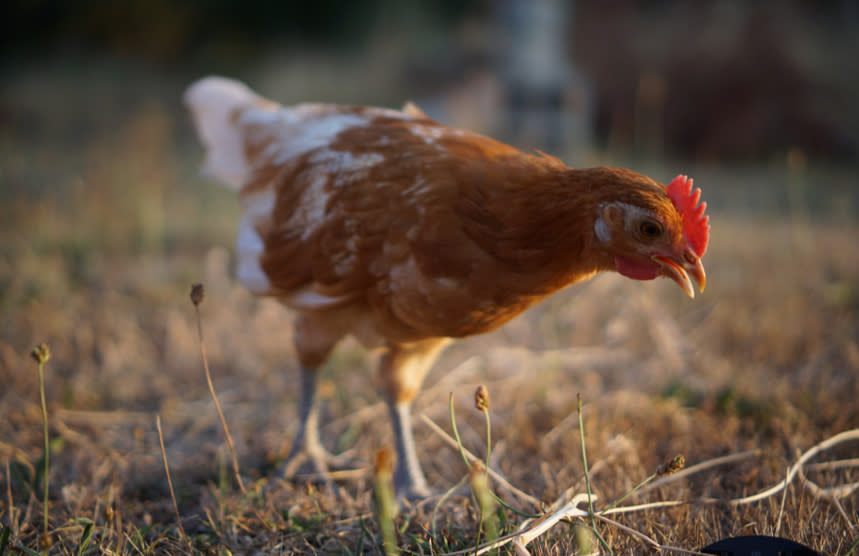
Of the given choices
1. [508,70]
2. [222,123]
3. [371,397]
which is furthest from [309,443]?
[508,70]

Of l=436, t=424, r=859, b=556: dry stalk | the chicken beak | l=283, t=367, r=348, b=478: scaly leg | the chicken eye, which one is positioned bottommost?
l=283, t=367, r=348, b=478: scaly leg

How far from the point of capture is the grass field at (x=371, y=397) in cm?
160

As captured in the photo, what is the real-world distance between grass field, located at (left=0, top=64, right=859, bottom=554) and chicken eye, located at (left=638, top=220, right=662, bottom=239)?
0.68 m

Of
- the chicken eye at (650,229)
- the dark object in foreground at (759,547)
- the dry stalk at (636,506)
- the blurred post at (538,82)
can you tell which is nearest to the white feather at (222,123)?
the dry stalk at (636,506)

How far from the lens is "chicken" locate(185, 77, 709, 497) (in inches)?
56.0

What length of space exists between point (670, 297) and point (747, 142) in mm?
Answer: 5425

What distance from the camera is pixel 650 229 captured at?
4.51 ft

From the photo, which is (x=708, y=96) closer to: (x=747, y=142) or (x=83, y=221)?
(x=747, y=142)

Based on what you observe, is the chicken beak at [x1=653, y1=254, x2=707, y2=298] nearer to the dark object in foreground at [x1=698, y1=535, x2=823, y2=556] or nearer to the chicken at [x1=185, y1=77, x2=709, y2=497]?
the chicken at [x1=185, y1=77, x2=709, y2=497]

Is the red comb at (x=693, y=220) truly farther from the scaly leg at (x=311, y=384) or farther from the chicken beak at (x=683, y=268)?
the scaly leg at (x=311, y=384)

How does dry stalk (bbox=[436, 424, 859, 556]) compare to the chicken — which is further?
the chicken

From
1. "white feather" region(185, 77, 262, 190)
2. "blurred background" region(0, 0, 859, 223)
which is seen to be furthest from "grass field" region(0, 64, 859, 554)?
"blurred background" region(0, 0, 859, 223)

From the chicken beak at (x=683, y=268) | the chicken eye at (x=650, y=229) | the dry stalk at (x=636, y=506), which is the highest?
the chicken eye at (x=650, y=229)

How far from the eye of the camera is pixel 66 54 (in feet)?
30.4
